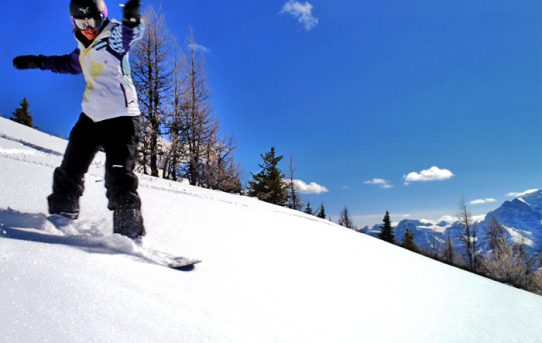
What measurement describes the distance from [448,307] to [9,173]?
3888 mm

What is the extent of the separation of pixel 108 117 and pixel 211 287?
1.24 meters

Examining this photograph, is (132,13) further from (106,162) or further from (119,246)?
(119,246)

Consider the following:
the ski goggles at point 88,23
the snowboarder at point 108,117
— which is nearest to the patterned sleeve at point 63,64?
the snowboarder at point 108,117

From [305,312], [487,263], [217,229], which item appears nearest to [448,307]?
[305,312]

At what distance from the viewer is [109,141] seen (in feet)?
6.53

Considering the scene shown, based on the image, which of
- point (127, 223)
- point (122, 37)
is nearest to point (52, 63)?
point (122, 37)

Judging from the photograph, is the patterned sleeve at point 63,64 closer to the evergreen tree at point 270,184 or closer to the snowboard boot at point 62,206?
the snowboard boot at point 62,206

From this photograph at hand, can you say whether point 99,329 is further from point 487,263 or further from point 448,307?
point 487,263

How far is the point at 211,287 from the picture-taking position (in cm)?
163

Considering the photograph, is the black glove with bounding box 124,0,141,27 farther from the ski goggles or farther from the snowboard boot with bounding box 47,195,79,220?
the snowboard boot with bounding box 47,195,79,220

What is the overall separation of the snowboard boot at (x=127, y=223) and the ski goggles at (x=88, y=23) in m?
1.17

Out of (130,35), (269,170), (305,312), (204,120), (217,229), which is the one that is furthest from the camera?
(269,170)

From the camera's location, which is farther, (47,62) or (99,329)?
(47,62)

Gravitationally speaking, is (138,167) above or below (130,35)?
above
